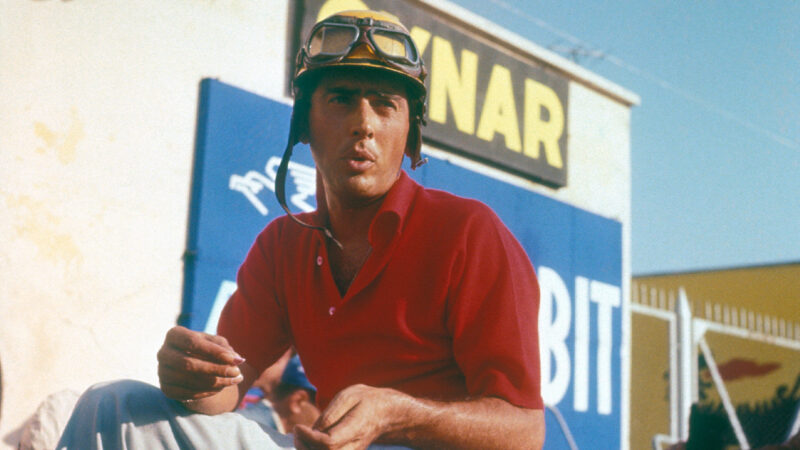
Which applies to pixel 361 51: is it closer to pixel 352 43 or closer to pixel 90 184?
pixel 352 43

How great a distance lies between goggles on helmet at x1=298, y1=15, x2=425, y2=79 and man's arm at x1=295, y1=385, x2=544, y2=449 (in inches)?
30.1

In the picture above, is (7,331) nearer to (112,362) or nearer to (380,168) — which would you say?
(112,362)

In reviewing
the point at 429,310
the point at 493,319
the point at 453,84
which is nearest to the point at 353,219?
the point at 429,310

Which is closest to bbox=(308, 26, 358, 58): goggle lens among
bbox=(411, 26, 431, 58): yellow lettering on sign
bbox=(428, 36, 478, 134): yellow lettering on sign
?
bbox=(428, 36, 478, 134): yellow lettering on sign

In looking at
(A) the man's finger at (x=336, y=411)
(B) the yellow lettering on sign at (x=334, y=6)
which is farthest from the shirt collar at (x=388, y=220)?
(B) the yellow lettering on sign at (x=334, y=6)

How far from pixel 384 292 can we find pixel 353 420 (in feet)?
1.61

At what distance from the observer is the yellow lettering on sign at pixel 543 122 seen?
7.49 m

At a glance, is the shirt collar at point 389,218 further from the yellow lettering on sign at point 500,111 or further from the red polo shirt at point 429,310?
the yellow lettering on sign at point 500,111

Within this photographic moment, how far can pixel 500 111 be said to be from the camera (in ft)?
23.8

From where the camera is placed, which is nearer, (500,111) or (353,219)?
(353,219)

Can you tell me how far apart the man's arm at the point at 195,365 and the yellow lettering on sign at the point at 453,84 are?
4987 millimetres

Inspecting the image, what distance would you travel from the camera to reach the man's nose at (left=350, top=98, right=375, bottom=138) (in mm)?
1910

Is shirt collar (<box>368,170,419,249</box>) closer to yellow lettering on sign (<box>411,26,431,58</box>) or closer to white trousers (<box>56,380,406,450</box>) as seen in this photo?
white trousers (<box>56,380,406,450</box>)

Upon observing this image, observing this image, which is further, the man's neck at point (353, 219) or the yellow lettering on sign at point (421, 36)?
the yellow lettering on sign at point (421, 36)
